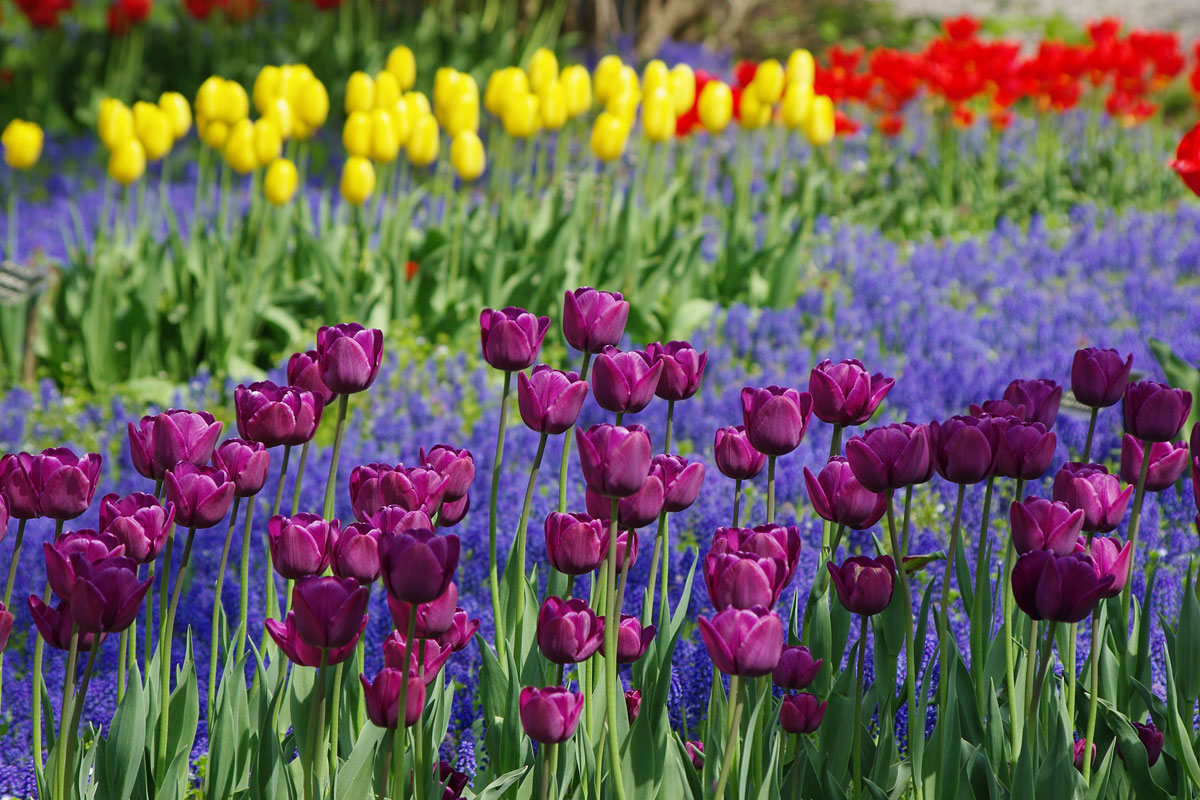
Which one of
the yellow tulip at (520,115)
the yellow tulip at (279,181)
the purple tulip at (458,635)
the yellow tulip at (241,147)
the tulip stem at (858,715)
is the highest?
the yellow tulip at (520,115)

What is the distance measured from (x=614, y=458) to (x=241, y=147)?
3.16 metres

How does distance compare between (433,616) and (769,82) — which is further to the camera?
(769,82)

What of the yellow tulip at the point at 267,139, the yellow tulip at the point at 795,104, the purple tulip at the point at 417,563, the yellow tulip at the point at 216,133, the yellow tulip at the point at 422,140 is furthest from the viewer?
the yellow tulip at the point at 795,104

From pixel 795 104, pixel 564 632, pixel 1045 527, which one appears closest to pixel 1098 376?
pixel 1045 527

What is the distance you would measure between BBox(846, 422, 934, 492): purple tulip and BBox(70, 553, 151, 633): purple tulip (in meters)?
0.73

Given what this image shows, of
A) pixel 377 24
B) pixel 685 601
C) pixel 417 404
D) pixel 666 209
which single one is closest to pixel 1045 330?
pixel 666 209

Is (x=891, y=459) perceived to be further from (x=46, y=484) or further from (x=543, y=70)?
(x=543, y=70)

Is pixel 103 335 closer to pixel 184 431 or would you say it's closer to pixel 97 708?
pixel 97 708

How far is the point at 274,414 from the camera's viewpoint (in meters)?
1.42

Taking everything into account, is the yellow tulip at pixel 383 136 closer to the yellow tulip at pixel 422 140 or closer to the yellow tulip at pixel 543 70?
the yellow tulip at pixel 422 140

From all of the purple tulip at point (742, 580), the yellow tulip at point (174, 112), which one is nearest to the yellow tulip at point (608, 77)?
the yellow tulip at point (174, 112)

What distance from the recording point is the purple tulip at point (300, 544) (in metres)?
1.28

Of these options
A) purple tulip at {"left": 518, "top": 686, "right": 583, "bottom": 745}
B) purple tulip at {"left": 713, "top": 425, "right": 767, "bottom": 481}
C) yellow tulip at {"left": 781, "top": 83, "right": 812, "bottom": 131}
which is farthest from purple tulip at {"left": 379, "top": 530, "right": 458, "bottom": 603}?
yellow tulip at {"left": 781, "top": 83, "right": 812, "bottom": 131}

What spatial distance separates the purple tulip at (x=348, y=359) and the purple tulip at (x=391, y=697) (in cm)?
39
